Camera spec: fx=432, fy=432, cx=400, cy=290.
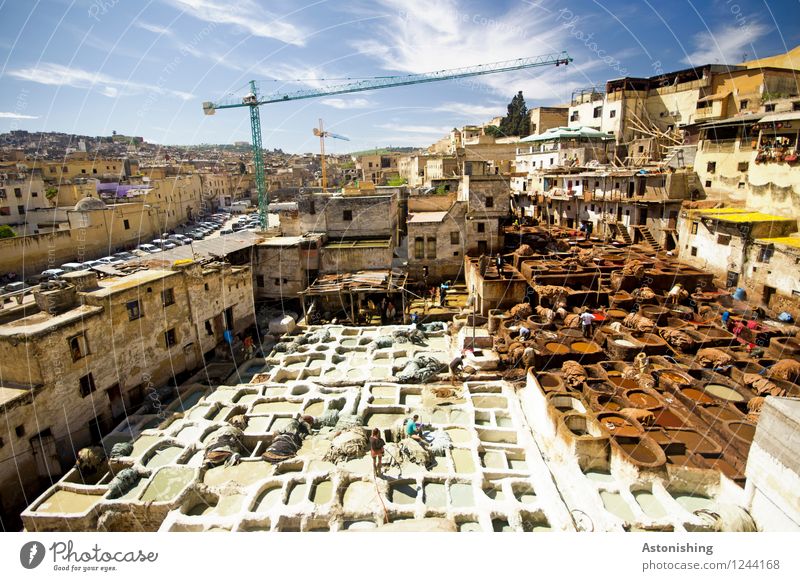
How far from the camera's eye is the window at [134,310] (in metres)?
15.3

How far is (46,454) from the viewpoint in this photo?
484 inches

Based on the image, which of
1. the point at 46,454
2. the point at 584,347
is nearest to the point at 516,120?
the point at 584,347

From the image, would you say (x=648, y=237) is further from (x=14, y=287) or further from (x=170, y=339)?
(x=14, y=287)

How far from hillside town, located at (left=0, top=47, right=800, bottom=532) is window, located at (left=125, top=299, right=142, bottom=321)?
0.35 ft

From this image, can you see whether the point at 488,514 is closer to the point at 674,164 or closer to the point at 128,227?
the point at 674,164

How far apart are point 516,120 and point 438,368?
53.7 meters

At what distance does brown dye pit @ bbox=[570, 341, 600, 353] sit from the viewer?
16305 mm

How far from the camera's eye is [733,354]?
15.3 meters

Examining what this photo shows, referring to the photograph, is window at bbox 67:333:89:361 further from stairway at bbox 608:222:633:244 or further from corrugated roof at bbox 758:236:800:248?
stairway at bbox 608:222:633:244

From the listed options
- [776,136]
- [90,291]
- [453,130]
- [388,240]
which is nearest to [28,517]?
[90,291]

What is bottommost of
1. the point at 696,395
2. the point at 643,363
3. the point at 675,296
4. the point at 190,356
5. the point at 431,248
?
the point at 190,356

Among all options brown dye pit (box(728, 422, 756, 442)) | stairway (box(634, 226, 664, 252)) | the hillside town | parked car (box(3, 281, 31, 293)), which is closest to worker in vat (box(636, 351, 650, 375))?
the hillside town

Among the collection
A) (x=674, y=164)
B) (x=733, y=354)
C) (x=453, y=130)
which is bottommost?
(x=733, y=354)

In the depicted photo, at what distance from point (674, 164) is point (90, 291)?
3849 cm
